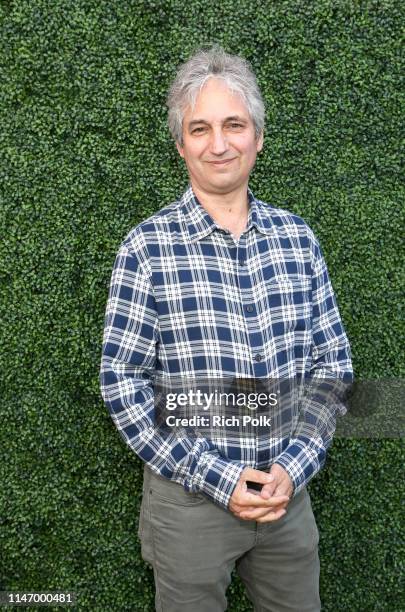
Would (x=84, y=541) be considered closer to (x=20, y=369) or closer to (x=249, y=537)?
(x=20, y=369)

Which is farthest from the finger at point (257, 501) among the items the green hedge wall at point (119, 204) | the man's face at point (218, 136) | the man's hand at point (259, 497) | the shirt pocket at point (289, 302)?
the green hedge wall at point (119, 204)

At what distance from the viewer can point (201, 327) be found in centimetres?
165

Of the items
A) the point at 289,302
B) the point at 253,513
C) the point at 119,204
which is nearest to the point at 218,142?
the point at 289,302

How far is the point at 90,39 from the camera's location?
2.27 metres

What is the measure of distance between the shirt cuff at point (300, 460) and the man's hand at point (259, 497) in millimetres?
40

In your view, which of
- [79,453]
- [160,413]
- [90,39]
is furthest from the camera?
[79,453]

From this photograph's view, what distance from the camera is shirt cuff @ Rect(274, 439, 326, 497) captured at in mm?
1684

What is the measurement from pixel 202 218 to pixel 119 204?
2.36 ft

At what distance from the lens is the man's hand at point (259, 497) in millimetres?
1595

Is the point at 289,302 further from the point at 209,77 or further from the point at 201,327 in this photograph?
the point at 209,77

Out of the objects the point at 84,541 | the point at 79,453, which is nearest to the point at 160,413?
the point at 79,453

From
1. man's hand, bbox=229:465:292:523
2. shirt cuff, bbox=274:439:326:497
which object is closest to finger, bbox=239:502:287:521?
man's hand, bbox=229:465:292:523

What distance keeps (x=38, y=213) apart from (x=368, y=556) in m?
1.79

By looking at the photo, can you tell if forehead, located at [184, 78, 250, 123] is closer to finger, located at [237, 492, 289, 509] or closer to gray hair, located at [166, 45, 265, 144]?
gray hair, located at [166, 45, 265, 144]
